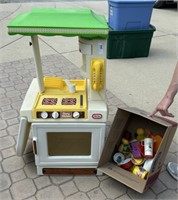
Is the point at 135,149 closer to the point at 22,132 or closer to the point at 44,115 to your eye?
the point at 44,115

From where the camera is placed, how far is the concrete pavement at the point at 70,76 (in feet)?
6.59

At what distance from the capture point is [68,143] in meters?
2.01

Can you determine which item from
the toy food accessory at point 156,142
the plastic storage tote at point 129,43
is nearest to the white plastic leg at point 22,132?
the toy food accessory at point 156,142

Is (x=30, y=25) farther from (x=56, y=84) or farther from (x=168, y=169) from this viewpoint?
(x=168, y=169)

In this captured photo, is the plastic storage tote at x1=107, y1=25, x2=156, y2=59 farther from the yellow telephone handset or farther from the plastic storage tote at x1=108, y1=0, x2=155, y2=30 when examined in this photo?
the yellow telephone handset

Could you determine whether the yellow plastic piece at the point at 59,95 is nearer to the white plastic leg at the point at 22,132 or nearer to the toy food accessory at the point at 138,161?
the white plastic leg at the point at 22,132

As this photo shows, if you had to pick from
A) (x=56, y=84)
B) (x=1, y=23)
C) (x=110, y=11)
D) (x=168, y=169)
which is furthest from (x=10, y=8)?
(x=168, y=169)

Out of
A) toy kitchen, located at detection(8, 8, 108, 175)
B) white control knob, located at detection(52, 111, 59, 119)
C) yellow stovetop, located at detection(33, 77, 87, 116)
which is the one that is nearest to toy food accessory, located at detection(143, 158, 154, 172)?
toy kitchen, located at detection(8, 8, 108, 175)

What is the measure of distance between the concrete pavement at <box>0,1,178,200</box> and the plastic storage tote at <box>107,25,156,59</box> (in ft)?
0.38

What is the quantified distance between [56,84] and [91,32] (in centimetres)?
59

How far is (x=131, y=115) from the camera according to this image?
86.2 inches

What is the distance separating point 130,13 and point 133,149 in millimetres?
2682

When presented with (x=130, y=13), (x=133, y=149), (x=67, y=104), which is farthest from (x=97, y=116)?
(x=130, y=13)

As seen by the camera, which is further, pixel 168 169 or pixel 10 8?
pixel 10 8
